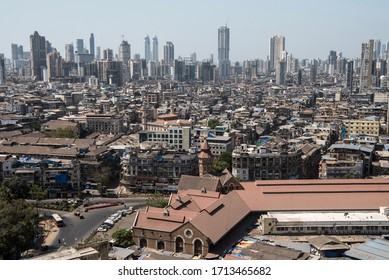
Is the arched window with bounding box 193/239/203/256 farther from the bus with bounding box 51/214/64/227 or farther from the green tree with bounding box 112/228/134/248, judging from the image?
the bus with bounding box 51/214/64/227

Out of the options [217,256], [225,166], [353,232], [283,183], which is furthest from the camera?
[225,166]

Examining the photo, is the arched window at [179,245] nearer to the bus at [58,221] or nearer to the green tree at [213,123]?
the bus at [58,221]

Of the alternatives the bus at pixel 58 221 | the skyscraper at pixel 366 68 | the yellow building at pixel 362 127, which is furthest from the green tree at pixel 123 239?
the skyscraper at pixel 366 68

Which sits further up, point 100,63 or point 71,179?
point 100,63

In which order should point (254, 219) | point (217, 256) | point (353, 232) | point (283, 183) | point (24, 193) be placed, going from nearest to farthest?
1. point (217, 256)
2. point (353, 232)
3. point (254, 219)
4. point (283, 183)
5. point (24, 193)

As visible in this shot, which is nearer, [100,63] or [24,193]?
[24,193]

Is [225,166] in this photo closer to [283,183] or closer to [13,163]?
[283,183]
